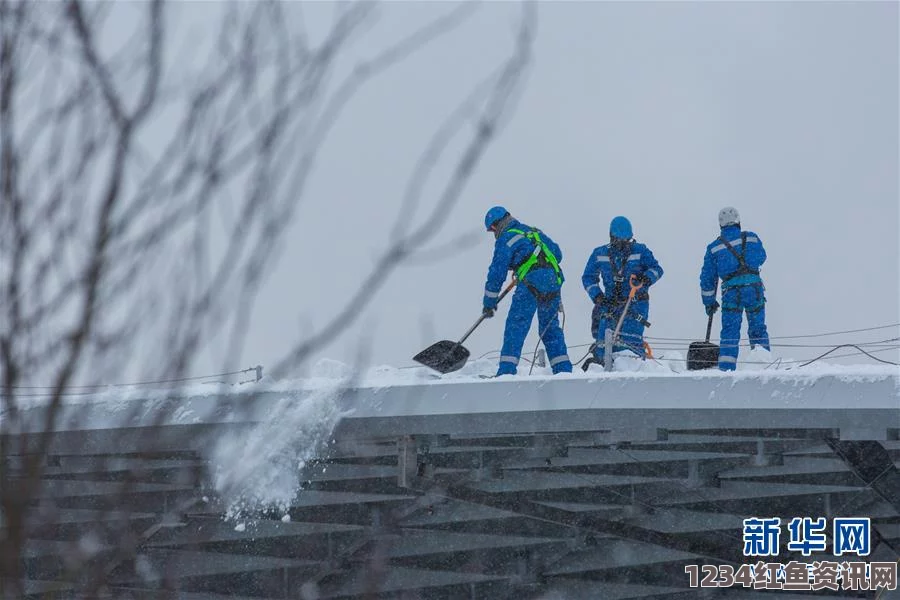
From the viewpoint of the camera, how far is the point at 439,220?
216 cm

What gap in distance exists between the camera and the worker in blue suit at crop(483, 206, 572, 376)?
7.98 metres

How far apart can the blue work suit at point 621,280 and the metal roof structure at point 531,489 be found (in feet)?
4.75

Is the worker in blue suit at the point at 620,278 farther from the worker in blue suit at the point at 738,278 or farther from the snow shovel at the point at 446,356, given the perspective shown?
the snow shovel at the point at 446,356

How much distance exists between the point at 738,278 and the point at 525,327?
6.48ft

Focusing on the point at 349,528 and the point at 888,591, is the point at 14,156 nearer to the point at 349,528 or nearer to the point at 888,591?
the point at 349,528

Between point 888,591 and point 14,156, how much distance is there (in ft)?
27.5

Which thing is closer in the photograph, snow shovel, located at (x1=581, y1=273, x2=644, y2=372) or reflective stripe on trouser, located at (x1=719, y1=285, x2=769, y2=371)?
reflective stripe on trouser, located at (x1=719, y1=285, x2=769, y2=371)

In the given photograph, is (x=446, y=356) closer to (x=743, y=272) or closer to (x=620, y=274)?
(x=620, y=274)

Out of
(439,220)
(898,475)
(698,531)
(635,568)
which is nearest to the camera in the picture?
(439,220)

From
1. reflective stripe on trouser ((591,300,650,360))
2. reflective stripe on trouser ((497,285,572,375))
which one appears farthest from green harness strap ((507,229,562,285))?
reflective stripe on trouser ((591,300,650,360))

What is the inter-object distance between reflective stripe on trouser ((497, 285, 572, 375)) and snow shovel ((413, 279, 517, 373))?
0.22 metres

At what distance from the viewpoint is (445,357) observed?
8.15m

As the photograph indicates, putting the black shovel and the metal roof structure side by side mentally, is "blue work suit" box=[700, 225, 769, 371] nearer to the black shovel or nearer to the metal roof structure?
the black shovel

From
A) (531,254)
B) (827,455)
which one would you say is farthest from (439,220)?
(827,455)
